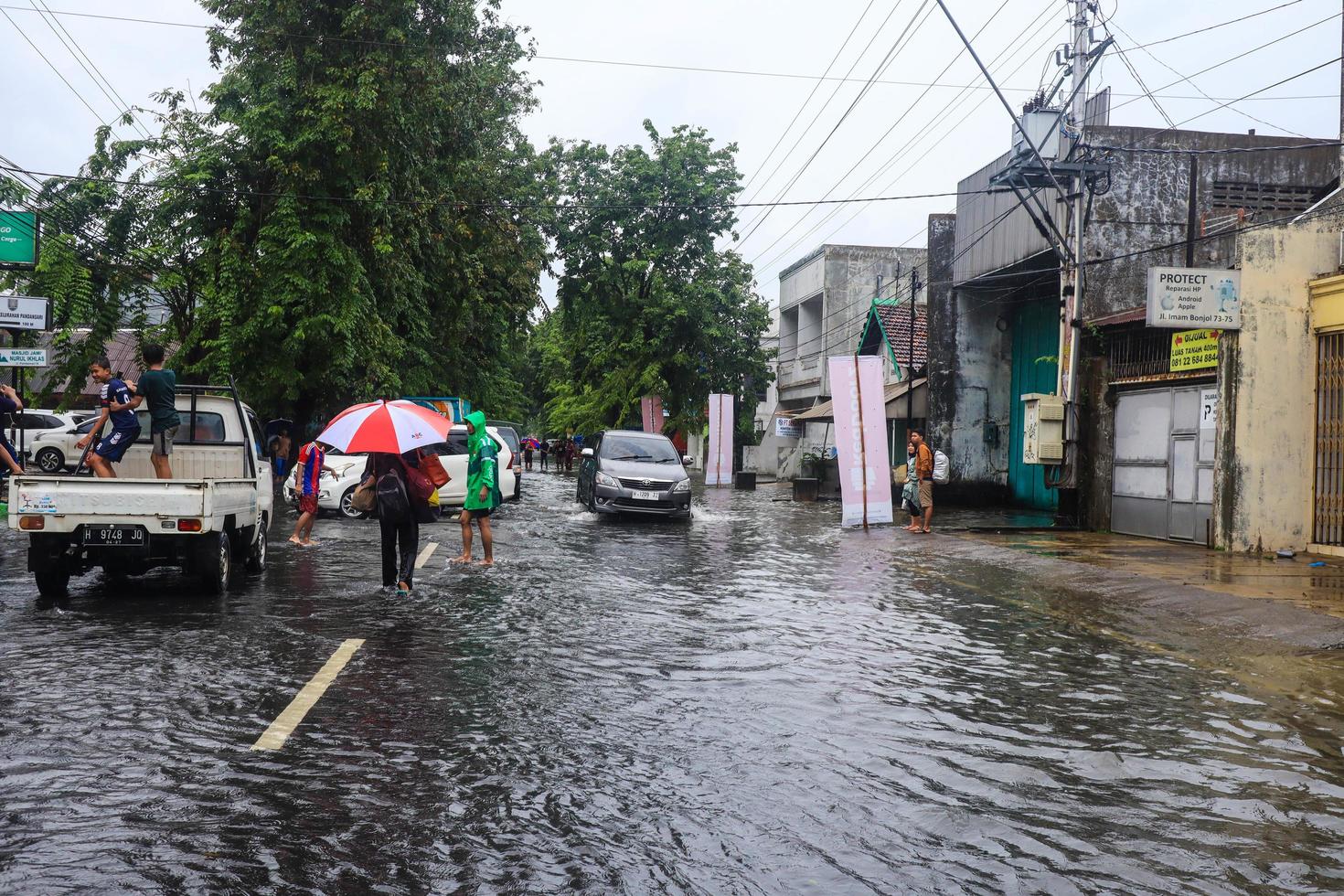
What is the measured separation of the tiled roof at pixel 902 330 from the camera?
34.4 metres

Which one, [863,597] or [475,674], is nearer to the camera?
[475,674]

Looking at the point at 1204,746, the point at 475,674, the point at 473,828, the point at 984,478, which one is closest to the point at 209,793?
the point at 473,828

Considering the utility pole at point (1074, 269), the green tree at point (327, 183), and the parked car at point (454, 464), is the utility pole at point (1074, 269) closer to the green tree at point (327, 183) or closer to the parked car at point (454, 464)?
the parked car at point (454, 464)

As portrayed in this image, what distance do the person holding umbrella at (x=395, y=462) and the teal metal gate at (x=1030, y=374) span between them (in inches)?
780

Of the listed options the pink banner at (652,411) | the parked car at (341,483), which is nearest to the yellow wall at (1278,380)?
the parked car at (341,483)

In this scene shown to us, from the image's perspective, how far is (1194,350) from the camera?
18.8 meters

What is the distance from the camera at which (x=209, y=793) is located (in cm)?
493

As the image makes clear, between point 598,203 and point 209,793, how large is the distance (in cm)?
4247

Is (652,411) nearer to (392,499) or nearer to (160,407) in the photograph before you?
(160,407)

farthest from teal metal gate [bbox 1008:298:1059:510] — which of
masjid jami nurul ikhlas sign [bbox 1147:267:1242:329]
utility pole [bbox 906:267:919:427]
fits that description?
masjid jami nurul ikhlas sign [bbox 1147:267:1242:329]

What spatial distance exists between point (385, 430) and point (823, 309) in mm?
41889

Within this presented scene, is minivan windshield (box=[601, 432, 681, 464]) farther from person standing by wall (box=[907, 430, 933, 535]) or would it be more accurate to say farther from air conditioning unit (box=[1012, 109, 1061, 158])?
air conditioning unit (box=[1012, 109, 1061, 158])

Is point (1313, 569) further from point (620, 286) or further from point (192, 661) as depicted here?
point (620, 286)

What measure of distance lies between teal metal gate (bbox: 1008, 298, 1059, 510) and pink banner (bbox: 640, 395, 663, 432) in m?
17.4
